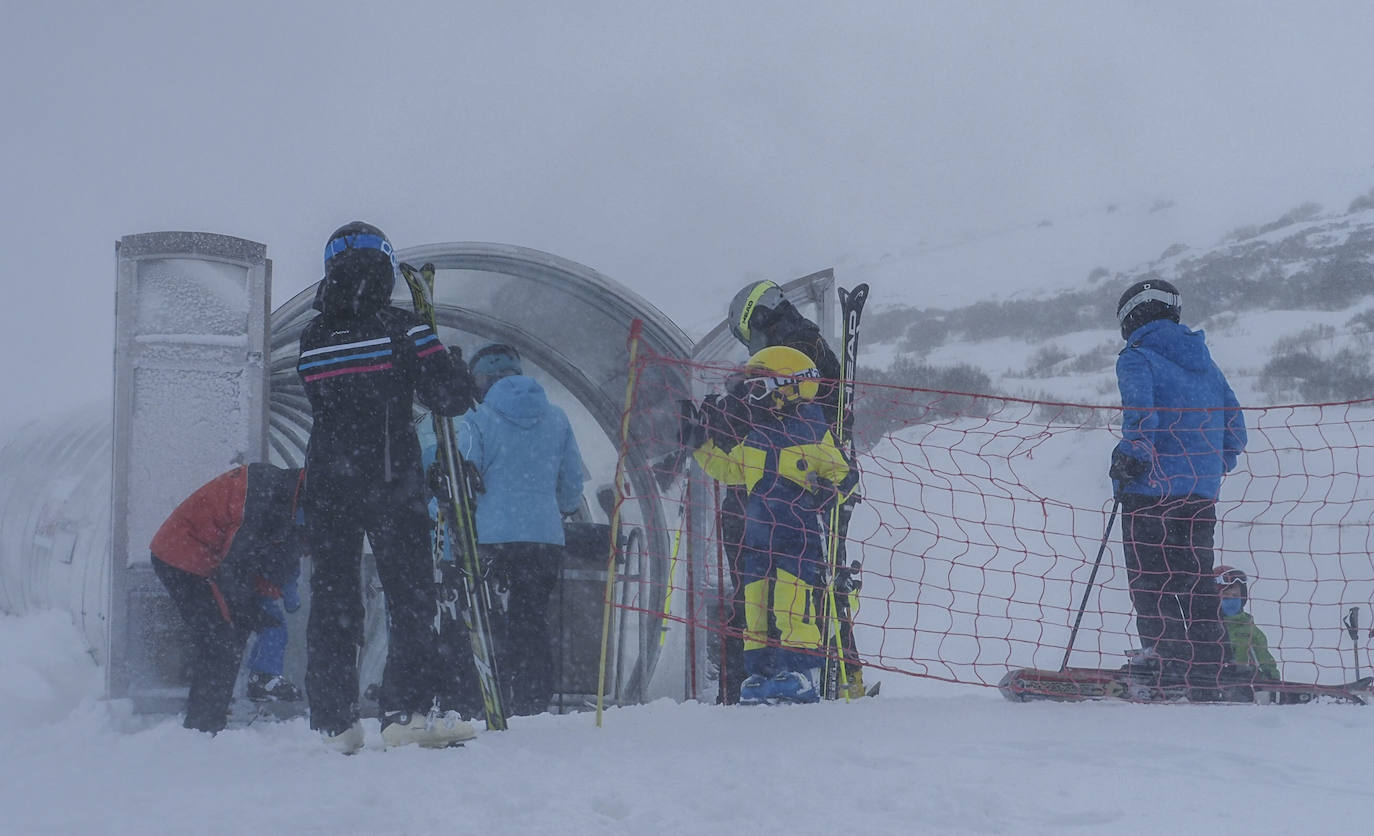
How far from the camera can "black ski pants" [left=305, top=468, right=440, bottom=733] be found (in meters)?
3.62

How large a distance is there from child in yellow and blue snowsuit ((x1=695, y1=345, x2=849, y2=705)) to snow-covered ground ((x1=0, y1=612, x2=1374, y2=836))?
10.7 inches

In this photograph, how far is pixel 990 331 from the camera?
46.0 meters

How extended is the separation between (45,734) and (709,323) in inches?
2130

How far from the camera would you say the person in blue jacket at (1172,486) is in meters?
4.52

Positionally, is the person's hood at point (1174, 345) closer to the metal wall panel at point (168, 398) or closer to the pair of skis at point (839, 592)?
the pair of skis at point (839, 592)

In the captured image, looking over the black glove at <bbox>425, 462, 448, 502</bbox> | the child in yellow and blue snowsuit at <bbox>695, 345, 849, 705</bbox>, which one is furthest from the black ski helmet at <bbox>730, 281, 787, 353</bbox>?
the black glove at <bbox>425, 462, 448, 502</bbox>

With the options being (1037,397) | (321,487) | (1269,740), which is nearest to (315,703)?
(321,487)

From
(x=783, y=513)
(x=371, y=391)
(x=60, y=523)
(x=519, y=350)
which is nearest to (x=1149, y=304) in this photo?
(x=783, y=513)

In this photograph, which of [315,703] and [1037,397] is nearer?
[315,703]

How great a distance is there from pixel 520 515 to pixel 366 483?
1.51 meters

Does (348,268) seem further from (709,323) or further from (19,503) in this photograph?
(709,323)

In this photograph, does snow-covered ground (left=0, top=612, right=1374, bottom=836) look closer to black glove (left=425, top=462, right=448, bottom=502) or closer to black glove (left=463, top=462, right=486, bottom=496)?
black glove (left=425, top=462, right=448, bottom=502)

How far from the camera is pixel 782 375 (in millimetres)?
4375

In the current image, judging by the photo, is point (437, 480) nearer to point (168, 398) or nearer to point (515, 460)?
point (515, 460)
